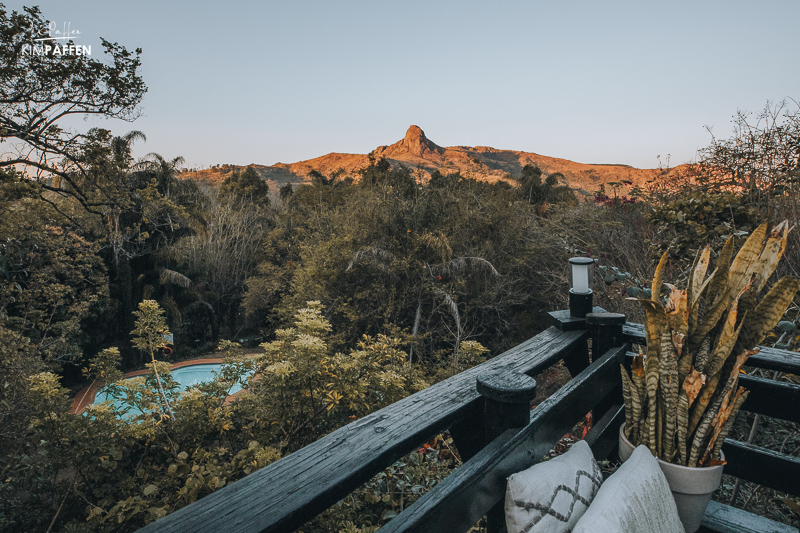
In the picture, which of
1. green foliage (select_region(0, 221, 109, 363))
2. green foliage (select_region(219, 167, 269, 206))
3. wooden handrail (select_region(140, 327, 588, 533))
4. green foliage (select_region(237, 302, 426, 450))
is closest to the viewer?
wooden handrail (select_region(140, 327, 588, 533))

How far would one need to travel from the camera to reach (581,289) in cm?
164

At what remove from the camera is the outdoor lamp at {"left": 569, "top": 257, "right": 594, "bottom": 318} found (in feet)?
5.29

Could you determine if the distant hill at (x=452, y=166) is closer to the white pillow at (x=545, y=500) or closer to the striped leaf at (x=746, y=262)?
the striped leaf at (x=746, y=262)

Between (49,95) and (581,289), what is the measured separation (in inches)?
277

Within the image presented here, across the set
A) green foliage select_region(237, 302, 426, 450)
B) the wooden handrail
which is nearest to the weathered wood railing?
the wooden handrail

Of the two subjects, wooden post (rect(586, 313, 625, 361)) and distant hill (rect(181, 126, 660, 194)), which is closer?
wooden post (rect(586, 313, 625, 361))

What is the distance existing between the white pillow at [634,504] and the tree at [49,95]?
694cm

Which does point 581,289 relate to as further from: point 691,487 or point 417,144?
point 417,144

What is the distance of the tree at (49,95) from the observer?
4695mm

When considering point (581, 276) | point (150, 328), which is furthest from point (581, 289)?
point (150, 328)

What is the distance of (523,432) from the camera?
91 cm

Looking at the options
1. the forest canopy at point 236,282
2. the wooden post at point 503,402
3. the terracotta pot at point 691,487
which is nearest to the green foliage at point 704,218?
the forest canopy at point 236,282

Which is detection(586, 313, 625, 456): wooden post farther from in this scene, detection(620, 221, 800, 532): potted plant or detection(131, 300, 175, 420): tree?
detection(131, 300, 175, 420): tree

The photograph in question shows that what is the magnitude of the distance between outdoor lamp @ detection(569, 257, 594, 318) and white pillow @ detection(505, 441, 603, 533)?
2.90 ft
